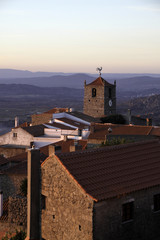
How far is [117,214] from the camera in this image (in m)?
16.7

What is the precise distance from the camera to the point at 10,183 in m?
27.8

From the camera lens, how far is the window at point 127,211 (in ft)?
55.9

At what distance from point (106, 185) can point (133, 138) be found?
16.6m

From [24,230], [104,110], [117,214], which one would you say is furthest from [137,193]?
[104,110]

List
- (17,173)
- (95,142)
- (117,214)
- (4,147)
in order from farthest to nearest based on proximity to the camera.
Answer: (4,147), (95,142), (17,173), (117,214)

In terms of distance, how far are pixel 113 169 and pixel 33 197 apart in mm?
3207

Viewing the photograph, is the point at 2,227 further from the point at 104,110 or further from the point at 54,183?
the point at 104,110

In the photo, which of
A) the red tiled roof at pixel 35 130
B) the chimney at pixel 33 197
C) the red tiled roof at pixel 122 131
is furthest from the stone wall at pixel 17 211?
the red tiled roof at pixel 35 130

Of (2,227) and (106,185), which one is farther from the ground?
(106,185)

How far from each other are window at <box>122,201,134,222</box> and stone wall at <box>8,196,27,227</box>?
5421 millimetres

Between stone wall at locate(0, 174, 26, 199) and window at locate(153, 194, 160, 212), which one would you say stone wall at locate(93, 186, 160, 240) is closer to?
window at locate(153, 194, 160, 212)

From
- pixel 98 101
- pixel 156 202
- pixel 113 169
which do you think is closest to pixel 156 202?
pixel 156 202

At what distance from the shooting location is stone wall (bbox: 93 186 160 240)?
16.4 metres

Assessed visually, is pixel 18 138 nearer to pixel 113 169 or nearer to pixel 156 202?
pixel 113 169
